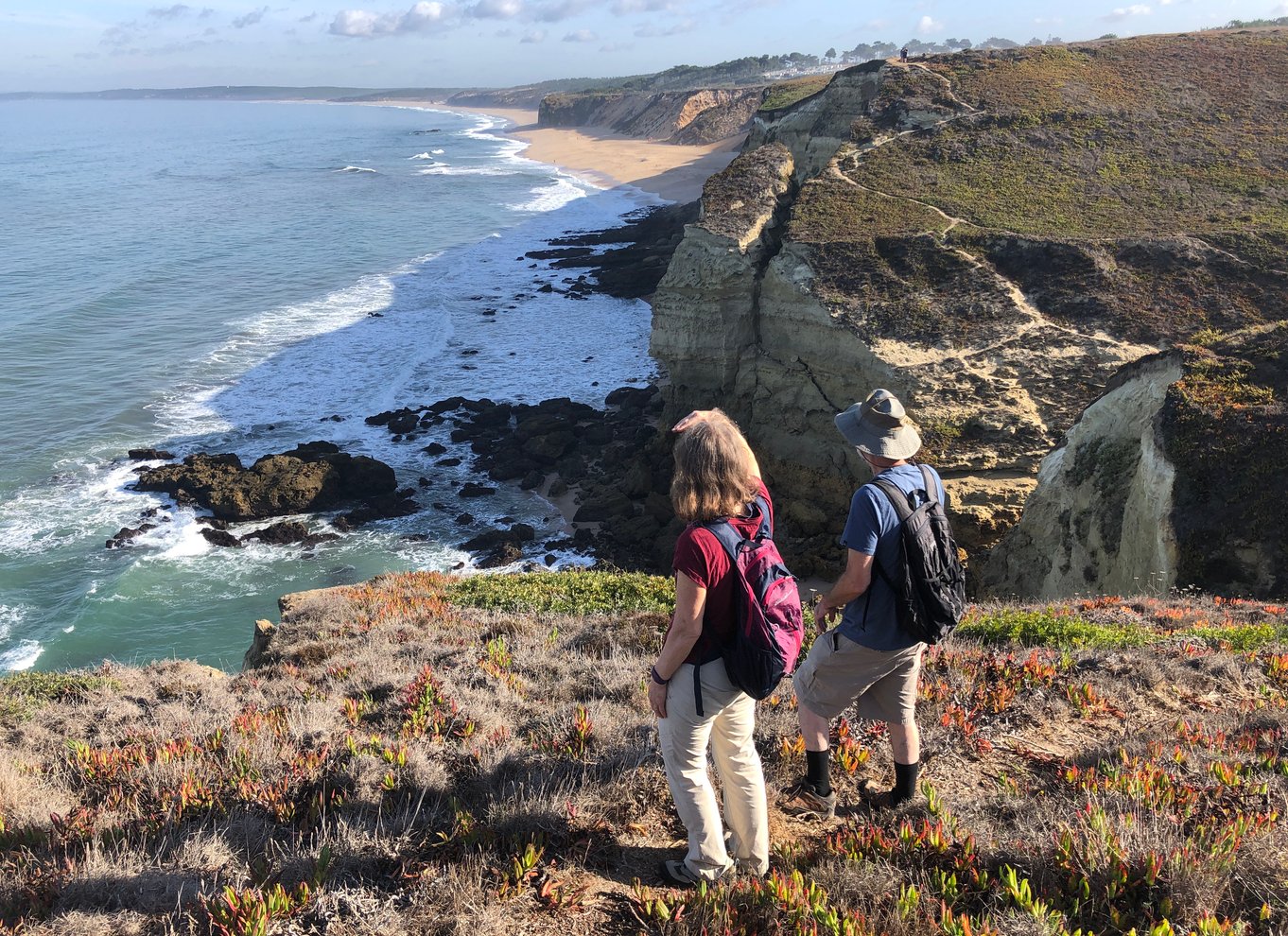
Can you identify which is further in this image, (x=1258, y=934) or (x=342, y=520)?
(x=342, y=520)

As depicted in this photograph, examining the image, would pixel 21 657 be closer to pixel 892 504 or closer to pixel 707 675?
pixel 707 675

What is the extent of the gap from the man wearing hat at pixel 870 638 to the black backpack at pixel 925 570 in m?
0.03

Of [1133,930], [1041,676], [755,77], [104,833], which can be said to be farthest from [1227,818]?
[755,77]

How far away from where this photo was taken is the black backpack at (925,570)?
3395mm

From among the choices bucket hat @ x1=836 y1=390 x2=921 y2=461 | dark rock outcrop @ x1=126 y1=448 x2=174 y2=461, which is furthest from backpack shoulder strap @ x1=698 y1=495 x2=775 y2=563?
dark rock outcrop @ x1=126 y1=448 x2=174 y2=461

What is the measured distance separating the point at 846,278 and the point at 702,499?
54.1ft

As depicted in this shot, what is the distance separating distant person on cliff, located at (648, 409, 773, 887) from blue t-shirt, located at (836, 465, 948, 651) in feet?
1.37

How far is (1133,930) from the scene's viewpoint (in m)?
2.79

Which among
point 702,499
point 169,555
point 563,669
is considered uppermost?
point 702,499

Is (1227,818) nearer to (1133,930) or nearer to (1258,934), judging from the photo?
(1258,934)

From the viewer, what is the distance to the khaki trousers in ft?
10.3

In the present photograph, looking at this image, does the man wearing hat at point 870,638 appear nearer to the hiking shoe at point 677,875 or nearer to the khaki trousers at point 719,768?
the khaki trousers at point 719,768

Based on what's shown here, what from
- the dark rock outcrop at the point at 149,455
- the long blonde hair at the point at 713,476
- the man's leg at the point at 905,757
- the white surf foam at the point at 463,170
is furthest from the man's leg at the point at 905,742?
the white surf foam at the point at 463,170

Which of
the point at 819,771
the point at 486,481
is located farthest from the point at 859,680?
the point at 486,481
